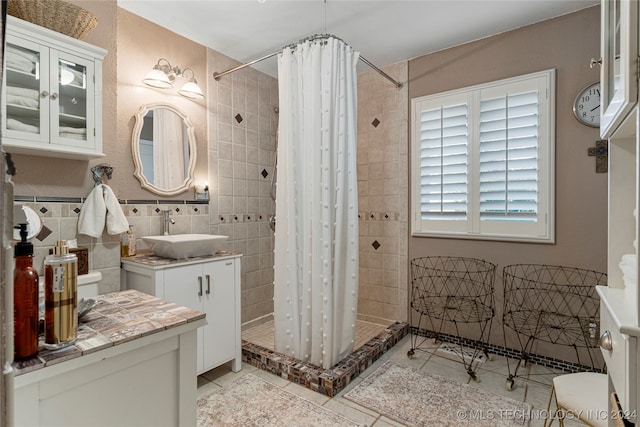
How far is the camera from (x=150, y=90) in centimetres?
262

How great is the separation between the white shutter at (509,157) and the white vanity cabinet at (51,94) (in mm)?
2816

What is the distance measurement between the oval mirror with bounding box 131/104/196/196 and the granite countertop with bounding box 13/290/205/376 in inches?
56.2

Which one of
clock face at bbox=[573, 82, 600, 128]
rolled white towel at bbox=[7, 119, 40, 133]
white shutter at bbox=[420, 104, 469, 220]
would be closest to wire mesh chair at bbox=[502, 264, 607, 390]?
white shutter at bbox=[420, 104, 469, 220]

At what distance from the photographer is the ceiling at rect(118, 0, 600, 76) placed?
2.38 m

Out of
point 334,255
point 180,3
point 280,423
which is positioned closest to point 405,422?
point 280,423

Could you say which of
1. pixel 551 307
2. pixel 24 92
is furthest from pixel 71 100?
pixel 551 307

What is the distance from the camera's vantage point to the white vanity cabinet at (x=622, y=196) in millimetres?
878

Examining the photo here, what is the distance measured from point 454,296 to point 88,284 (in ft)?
9.08

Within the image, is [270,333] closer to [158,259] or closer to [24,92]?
[158,259]

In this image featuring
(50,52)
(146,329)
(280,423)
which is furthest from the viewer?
(280,423)

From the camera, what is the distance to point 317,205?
2330 mm

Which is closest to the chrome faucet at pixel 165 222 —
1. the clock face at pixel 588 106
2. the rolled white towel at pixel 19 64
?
the rolled white towel at pixel 19 64

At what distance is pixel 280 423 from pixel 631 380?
166 centimetres

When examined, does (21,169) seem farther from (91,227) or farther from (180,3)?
(180,3)
